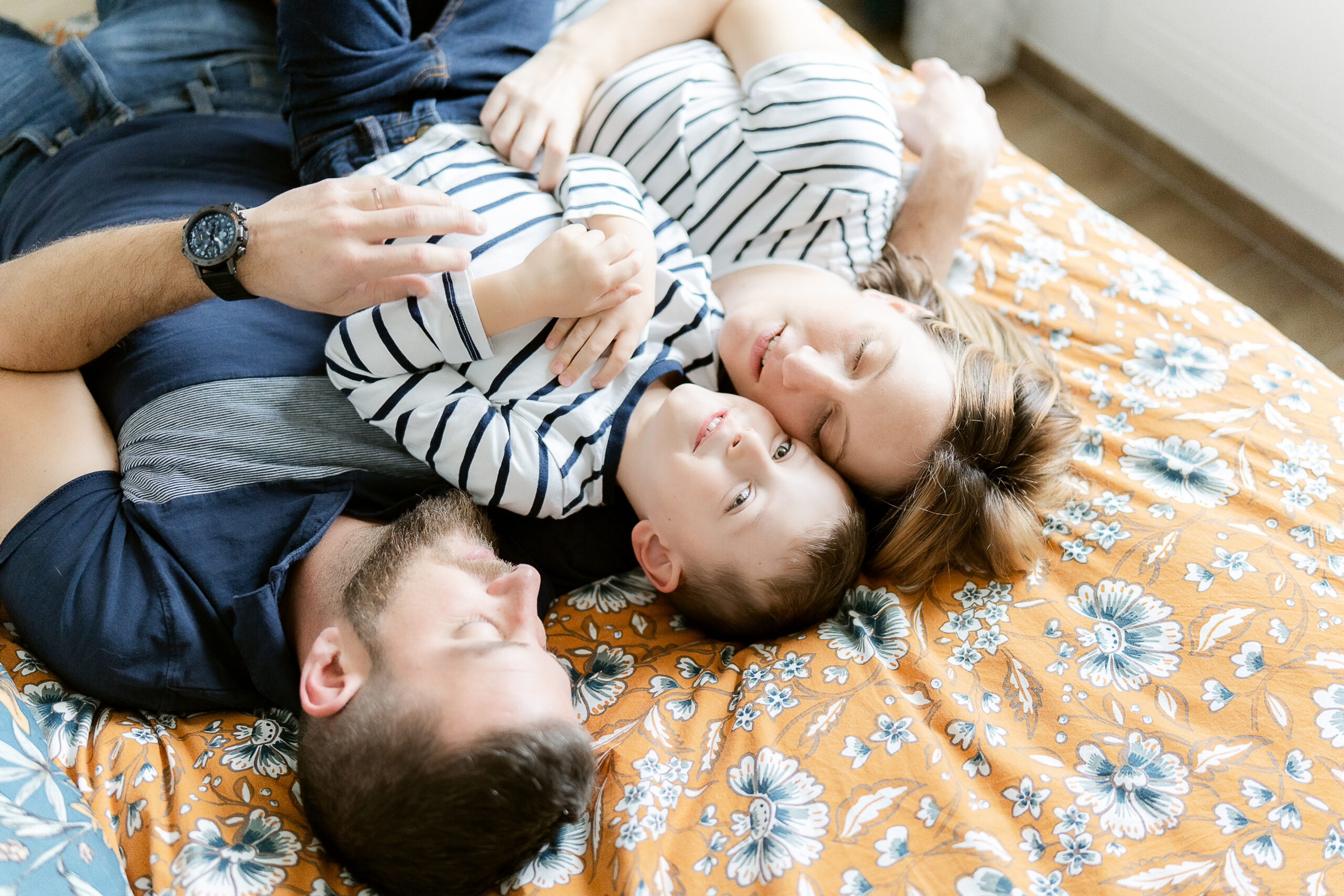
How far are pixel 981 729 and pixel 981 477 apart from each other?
0.37 meters

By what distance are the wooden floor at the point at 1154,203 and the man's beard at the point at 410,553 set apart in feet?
5.41

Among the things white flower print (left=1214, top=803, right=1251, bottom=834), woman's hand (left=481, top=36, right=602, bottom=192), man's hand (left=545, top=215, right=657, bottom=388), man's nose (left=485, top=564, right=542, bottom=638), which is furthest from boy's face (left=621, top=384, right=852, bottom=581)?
white flower print (left=1214, top=803, right=1251, bottom=834)

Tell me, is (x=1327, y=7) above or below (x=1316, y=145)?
above

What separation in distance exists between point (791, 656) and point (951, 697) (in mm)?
203

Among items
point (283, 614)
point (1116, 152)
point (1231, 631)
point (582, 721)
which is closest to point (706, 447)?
point (582, 721)

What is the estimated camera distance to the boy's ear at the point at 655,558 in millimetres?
1321

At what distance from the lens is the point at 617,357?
1339 mm

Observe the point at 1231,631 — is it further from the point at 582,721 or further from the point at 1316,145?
the point at 1316,145

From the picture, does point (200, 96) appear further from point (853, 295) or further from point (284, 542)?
point (853, 295)

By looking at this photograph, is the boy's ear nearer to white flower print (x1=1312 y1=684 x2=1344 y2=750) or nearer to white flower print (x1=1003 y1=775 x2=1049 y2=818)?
white flower print (x1=1003 y1=775 x2=1049 y2=818)

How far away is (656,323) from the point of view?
145cm

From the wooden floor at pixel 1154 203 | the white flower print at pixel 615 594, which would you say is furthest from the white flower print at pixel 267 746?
the wooden floor at pixel 1154 203

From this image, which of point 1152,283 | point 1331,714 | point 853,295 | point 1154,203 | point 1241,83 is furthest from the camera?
point 1154,203

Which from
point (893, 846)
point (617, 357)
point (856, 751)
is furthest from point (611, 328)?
point (893, 846)
